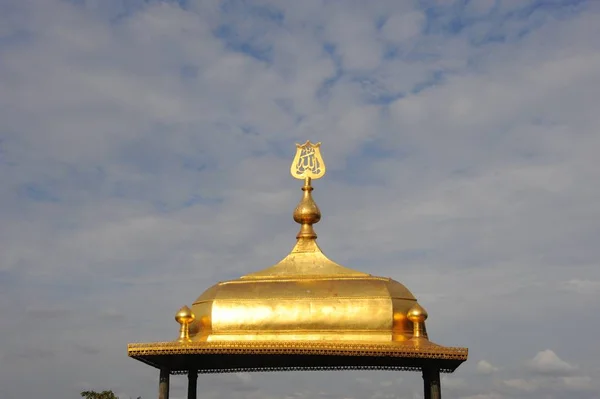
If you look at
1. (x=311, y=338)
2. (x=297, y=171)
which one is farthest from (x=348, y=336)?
(x=297, y=171)

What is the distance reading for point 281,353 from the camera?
24125mm

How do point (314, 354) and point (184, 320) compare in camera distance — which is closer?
point (314, 354)

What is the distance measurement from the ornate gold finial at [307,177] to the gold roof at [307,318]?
2.36m

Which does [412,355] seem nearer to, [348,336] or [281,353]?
[348,336]

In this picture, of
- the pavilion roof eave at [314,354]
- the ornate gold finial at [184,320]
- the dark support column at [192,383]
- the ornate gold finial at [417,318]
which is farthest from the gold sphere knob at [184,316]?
the ornate gold finial at [417,318]

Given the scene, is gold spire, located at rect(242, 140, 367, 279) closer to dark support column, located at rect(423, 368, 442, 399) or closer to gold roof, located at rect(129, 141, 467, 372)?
gold roof, located at rect(129, 141, 467, 372)

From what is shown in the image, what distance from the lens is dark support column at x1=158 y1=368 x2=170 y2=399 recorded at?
25125mm

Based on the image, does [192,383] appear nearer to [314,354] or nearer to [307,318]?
[307,318]

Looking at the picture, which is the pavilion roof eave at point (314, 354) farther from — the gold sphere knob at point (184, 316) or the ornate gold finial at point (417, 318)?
the gold sphere knob at point (184, 316)

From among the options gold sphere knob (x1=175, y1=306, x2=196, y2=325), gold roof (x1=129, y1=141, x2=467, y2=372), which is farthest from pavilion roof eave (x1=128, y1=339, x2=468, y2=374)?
gold sphere knob (x1=175, y1=306, x2=196, y2=325)

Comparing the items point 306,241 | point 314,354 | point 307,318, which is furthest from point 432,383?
point 306,241

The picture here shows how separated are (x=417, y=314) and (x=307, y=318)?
10.3 feet

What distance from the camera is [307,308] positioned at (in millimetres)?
24984

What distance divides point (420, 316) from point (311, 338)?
319 cm
